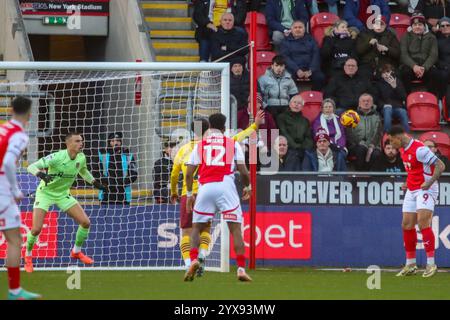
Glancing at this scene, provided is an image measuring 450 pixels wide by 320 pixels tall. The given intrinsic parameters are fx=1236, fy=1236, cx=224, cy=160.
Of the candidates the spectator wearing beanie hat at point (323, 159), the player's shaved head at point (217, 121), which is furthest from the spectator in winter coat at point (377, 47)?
the player's shaved head at point (217, 121)

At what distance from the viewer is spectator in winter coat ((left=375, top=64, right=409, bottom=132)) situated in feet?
68.5

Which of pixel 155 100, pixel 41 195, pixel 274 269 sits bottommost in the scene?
pixel 274 269

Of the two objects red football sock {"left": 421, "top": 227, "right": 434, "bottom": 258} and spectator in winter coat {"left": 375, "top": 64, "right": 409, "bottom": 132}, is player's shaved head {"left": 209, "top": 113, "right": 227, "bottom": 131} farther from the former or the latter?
spectator in winter coat {"left": 375, "top": 64, "right": 409, "bottom": 132}

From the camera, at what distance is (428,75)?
2194 cm

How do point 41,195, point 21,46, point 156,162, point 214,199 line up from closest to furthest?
1. point 214,199
2. point 41,195
3. point 156,162
4. point 21,46

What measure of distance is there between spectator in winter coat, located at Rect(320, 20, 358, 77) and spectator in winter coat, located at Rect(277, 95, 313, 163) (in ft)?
5.06

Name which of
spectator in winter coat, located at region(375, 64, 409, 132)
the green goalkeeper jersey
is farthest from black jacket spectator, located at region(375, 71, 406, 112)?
the green goalkeeper jersey

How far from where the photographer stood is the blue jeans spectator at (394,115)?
68.3 feet

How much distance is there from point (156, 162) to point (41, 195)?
1.99m

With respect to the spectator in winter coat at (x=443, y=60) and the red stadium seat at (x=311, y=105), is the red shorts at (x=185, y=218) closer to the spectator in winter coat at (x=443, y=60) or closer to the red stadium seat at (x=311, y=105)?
the red stadium seat at (x=311, y=105)

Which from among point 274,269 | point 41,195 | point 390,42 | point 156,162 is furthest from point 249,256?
Result: point 390,42

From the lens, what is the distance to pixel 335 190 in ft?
62.4

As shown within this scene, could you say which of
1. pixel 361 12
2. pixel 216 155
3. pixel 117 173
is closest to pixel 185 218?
pixel 216 155

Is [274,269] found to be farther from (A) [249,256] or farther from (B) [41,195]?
(B) [41,195]
